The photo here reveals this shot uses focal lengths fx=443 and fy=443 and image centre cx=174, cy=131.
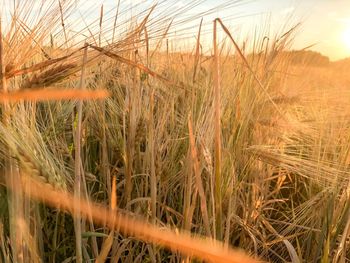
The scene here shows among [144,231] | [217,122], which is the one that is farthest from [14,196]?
[217,122]

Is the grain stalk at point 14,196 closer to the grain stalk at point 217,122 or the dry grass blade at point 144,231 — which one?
the dry grass blade at point 144,231

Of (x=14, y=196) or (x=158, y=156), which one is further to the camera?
(x=158, y=156)

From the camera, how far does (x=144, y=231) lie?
69 cm

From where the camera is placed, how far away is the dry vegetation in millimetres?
646

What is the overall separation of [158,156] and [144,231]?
29cm

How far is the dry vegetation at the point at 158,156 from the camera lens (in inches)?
25.4

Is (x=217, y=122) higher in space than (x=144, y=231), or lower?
higher

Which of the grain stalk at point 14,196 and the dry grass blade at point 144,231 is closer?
the dry grass blade at point 144,231

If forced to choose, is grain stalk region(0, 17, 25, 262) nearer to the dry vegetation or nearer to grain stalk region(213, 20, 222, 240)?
the dry vegetation

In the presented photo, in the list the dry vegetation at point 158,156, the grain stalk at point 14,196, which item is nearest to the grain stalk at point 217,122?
the dry vegetation at point 158,156

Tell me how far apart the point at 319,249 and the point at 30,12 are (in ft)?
2.54

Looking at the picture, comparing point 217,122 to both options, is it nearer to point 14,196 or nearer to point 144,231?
point 144,231

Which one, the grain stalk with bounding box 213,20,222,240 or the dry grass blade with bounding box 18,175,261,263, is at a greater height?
the grain stalk with bounding box 213,20,222,240

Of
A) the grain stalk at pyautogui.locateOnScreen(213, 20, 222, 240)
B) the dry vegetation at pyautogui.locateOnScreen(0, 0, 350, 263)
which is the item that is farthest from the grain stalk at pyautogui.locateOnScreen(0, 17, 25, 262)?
the grain stalk at pyautogui.locateOnScreen(213, 20, 222, 240)
